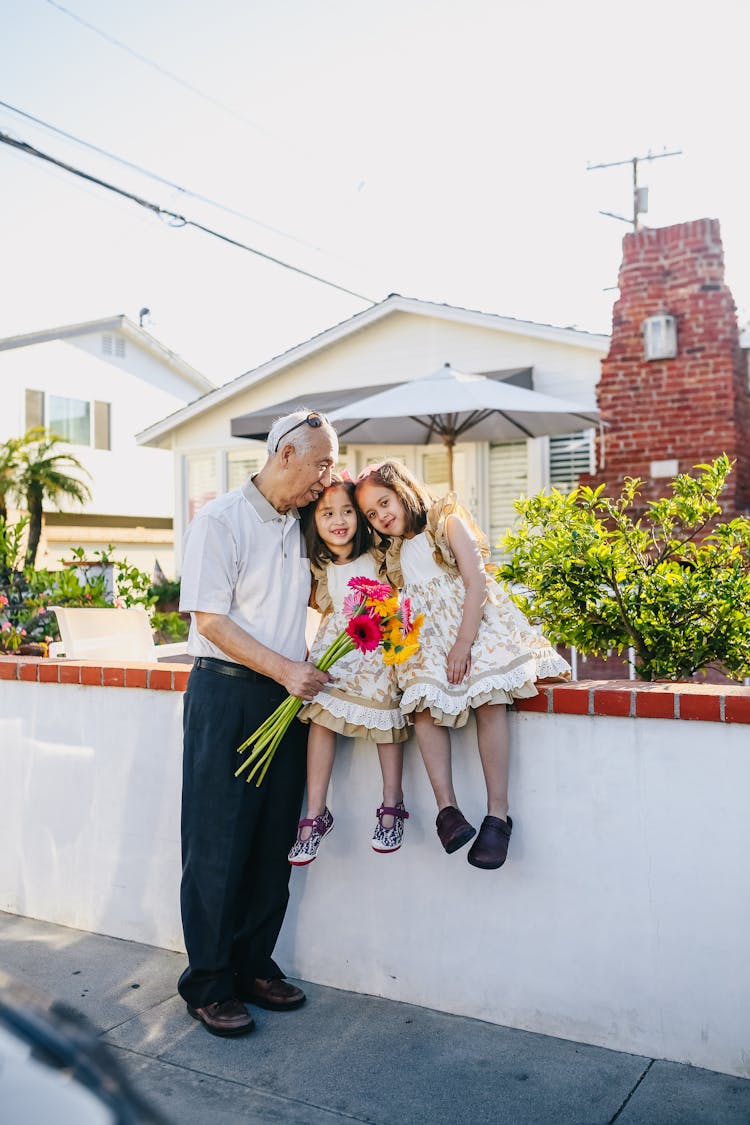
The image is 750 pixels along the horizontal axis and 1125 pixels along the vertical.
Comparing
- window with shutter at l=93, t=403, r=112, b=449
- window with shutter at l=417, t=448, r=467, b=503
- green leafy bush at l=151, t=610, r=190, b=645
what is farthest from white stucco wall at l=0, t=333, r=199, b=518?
green leafy bush at l=151, t=610, r=190, b=645

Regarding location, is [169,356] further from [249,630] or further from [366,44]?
[249,630]

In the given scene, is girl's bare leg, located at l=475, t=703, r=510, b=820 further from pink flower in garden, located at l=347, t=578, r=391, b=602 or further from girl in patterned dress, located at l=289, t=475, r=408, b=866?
pink flower in garden, located at l=347, t=578, r=391, b=602

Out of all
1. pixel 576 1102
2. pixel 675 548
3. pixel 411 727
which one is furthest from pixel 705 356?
pixel 576 1102

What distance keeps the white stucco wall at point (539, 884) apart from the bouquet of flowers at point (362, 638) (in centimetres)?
41

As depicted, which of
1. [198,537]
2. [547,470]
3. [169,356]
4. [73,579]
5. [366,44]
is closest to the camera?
A: [198,537]

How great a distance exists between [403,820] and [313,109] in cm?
964

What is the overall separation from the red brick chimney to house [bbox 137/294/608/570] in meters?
2.80

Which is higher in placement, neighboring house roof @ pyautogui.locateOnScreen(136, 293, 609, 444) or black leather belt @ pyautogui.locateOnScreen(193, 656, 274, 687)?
neighboring house roof @ pyautogui.locateOnScreen(136, 293, 609, 444)

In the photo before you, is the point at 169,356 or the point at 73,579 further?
the point at 169,356

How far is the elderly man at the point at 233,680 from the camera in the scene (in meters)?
3.43

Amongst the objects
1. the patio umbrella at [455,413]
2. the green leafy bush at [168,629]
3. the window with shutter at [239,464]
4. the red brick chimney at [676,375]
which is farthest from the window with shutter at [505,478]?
the green leafy bush at [168,629]

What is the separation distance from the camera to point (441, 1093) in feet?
9.91

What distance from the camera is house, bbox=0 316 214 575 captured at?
75.6 feet

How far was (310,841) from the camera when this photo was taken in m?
3.49
